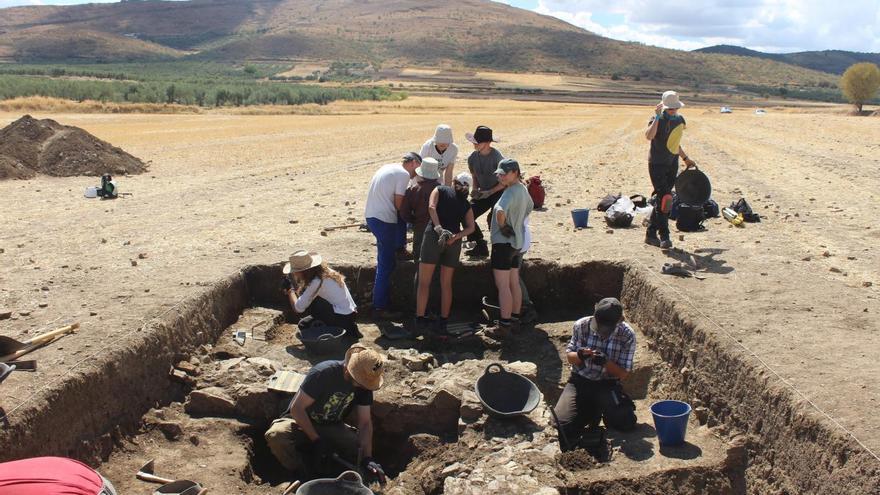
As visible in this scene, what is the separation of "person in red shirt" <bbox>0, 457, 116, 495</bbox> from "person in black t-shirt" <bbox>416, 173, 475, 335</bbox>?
4558 mm

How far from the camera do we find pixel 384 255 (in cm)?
866

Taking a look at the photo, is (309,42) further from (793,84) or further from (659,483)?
(659,483)

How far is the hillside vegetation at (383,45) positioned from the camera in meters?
128

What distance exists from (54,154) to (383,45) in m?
130

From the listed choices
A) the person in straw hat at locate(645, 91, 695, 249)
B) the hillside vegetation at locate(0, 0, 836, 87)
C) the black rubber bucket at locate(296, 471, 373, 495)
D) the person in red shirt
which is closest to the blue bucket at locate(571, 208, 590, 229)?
the person in straw hat at locate(645, 91, 695, 249)

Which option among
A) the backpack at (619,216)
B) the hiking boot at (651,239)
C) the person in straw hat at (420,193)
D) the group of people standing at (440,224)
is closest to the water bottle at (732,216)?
the backpack at (619,216)

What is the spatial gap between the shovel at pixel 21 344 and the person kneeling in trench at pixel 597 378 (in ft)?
14.1

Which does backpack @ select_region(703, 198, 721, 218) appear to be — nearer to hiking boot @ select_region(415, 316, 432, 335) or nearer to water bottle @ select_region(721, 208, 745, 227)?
water bottle @ select_region(721, 208, 745, 227)

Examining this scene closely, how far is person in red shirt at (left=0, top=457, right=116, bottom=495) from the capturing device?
3531 millimetres

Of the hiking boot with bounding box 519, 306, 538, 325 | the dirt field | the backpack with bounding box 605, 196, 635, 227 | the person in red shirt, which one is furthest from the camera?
the backpack with bounding box 605, 196, 635, 227

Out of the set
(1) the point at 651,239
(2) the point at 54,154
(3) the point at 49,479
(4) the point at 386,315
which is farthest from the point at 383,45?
(3) the point at 49,479

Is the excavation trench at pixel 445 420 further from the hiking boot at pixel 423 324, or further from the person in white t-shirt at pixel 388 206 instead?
the person in white t-shirt at pixel 388 206

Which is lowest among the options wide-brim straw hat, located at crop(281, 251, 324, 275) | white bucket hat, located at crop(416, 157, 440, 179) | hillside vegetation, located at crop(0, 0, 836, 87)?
wide-brim straw hat, located at crop(281, 251, 324, 275)

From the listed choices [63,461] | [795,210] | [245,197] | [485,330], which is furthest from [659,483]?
[245,197]
